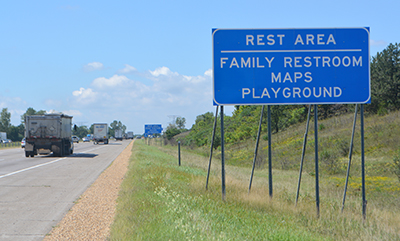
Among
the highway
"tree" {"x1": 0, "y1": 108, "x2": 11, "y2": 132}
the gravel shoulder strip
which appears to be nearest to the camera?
the gravel shoulder strip

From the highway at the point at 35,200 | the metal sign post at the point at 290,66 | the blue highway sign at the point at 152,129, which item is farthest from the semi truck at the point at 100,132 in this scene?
the metal sign post at the point at 290,66

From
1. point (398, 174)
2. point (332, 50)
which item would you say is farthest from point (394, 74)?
point (332, 50)

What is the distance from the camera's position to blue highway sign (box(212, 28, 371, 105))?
1020 cm

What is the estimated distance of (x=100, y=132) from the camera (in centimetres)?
7662

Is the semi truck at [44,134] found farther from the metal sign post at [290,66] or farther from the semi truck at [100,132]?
the semi truck at [100,132]

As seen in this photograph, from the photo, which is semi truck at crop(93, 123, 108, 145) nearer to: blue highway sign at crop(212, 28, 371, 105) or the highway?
the highway

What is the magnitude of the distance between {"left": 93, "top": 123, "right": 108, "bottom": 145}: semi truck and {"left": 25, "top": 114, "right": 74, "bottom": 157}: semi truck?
45.9 meters

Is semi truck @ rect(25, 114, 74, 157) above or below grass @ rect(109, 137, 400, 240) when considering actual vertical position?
above

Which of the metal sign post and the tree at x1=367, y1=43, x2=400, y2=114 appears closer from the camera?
the metal sign post

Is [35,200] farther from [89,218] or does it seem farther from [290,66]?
[290,66]

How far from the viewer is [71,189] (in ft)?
42.2

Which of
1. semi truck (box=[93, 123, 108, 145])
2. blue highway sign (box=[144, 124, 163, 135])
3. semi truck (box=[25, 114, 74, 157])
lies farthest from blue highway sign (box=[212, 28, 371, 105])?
semi truck (box=[93, 123, 108, 145])

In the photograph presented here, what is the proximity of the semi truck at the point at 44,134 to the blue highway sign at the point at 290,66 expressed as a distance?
75.7ft

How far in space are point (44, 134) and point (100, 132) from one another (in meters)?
47.3
